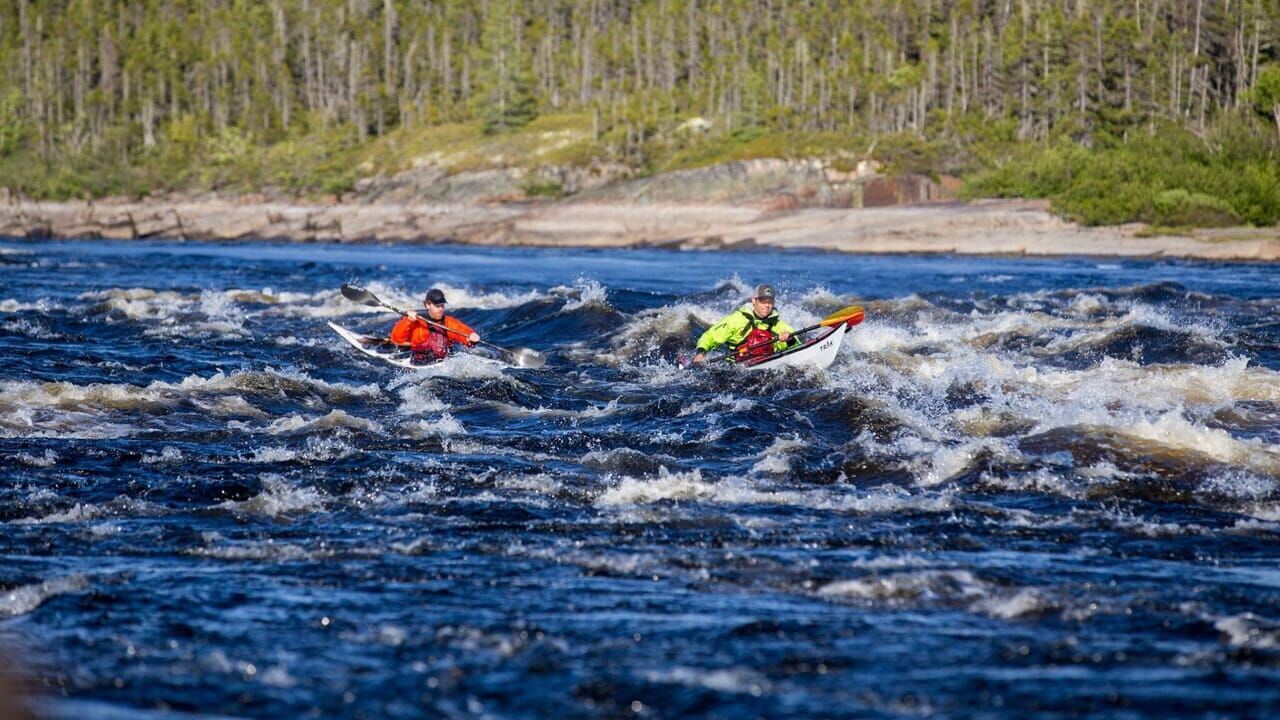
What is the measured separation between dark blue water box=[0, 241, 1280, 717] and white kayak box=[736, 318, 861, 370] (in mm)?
310

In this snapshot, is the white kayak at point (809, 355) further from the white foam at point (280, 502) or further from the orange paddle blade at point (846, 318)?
the white foam at point (280, 502)

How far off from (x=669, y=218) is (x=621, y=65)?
46.3m

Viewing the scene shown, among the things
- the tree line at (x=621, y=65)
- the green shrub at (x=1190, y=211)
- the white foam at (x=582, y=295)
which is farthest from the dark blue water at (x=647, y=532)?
the tree line at (x=621, y=65)

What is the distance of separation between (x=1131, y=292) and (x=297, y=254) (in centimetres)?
3163

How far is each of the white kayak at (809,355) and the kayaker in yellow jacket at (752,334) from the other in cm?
26

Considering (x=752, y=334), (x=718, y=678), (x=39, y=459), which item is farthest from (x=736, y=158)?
(x=718, y=678)

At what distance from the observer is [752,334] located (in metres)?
18.1

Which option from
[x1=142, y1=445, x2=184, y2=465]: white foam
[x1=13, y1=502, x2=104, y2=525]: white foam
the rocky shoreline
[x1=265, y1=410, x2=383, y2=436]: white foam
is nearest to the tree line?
the rocky shoreline

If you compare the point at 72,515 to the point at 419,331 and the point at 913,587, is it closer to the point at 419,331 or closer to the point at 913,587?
the point at 913,587

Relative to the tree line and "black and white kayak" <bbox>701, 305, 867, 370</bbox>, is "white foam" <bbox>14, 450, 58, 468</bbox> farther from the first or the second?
the tree line

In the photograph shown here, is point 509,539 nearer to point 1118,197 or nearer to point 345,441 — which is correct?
point 345,441

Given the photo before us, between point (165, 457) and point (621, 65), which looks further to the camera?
point (621, 65)

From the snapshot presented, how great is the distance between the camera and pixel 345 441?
42.6 ft

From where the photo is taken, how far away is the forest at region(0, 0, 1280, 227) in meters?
59.1
